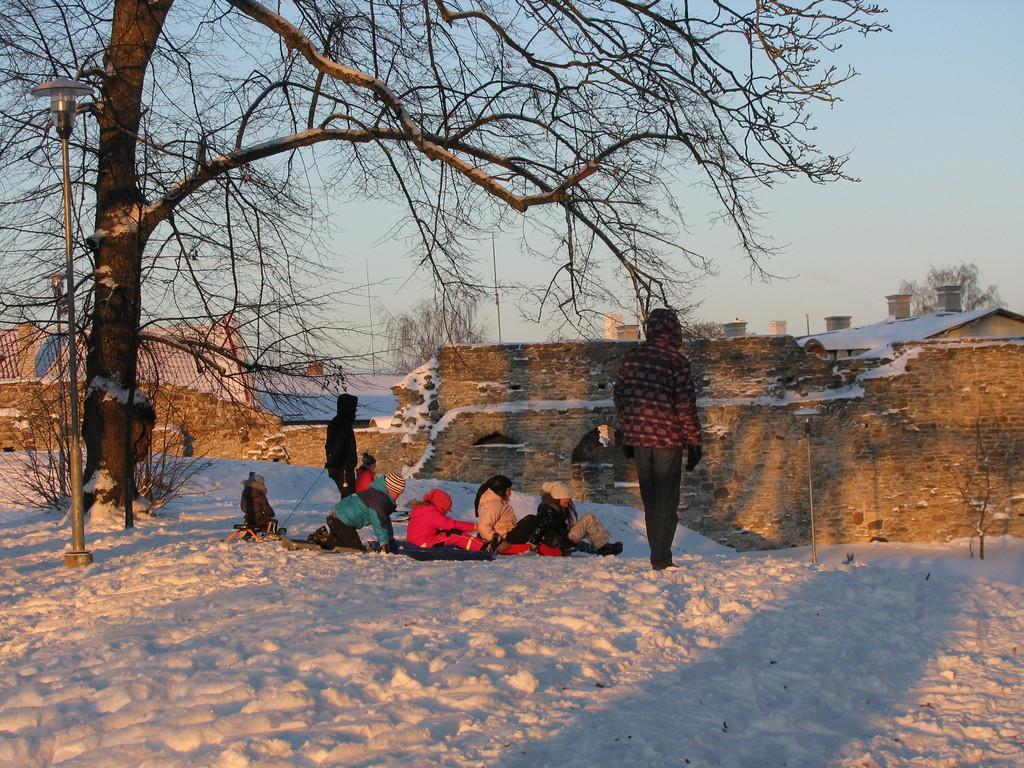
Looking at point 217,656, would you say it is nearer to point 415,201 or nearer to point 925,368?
point 415,201

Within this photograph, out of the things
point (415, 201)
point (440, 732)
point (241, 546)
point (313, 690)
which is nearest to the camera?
point (440, 732)

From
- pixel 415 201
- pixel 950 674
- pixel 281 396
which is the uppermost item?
pixel 415 201

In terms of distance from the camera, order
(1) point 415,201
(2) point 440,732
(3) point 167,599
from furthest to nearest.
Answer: (1) point 415,201 < (3) point 167,599 < (2) point 440,732

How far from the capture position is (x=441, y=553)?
1052 cm

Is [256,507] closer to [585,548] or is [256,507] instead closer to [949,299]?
[585,548]

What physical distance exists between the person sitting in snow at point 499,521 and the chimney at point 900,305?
102 feet

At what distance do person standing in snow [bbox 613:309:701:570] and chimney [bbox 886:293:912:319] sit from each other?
33.4 metres

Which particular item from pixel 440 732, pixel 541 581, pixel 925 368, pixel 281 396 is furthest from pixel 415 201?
pixel 925 368

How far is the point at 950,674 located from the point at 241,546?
621cm

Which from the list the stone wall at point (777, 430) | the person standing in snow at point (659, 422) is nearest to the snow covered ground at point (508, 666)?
the person standing in snow at point (659, 422)

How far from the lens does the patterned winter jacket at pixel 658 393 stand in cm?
861

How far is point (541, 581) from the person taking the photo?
25.8 feet

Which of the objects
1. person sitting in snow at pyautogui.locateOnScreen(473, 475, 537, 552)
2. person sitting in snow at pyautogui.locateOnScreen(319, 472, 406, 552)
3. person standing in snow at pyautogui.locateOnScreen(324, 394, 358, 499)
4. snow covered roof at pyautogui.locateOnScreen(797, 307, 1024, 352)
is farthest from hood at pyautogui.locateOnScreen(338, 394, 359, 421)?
snow covered roof at pyautogui.locateOnScreen(797, 307, 1024, 352)

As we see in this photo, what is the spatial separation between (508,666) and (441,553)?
5.23 metres
